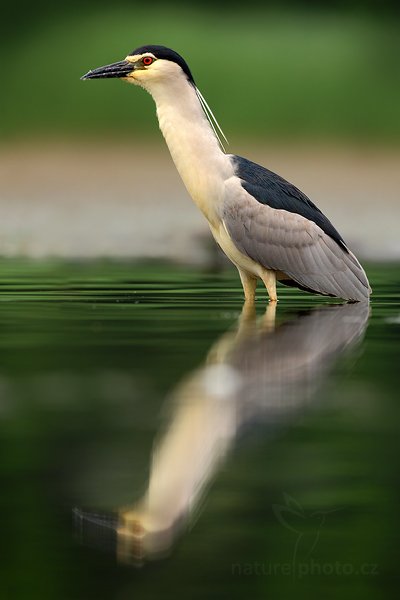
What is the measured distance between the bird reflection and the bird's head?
1640 mm

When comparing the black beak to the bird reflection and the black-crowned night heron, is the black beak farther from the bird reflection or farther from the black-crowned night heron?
the bird reflection

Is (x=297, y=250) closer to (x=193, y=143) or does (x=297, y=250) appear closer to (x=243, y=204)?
(x=243, y=204)

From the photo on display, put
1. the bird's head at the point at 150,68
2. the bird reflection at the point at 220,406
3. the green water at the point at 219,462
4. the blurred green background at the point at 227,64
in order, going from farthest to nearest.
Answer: the blurred green background at the point at 227,64 → the bird's head at the point at 150,68 → the bird reflection at the point at 220,406 → the green water at the point at 219,462

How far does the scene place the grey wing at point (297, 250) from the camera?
10.2 m

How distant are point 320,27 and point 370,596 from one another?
84.5 feet

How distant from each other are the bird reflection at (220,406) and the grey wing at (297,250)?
2.74 ft

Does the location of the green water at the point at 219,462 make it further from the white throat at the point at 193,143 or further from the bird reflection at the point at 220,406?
the white throat at the point at 193,143

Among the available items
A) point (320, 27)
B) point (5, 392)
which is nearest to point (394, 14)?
point (320, 27)

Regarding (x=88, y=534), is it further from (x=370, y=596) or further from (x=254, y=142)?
(x=254, y=142)

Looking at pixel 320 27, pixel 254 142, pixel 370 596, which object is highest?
pixel 320 27

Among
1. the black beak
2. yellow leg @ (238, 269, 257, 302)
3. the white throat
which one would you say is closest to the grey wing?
the white throat

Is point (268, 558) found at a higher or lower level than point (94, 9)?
lower

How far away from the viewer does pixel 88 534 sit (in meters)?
4.38

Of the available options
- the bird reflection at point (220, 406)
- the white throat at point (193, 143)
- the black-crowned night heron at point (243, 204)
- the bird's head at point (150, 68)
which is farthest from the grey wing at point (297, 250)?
the bird reflection at point (220, 406)
